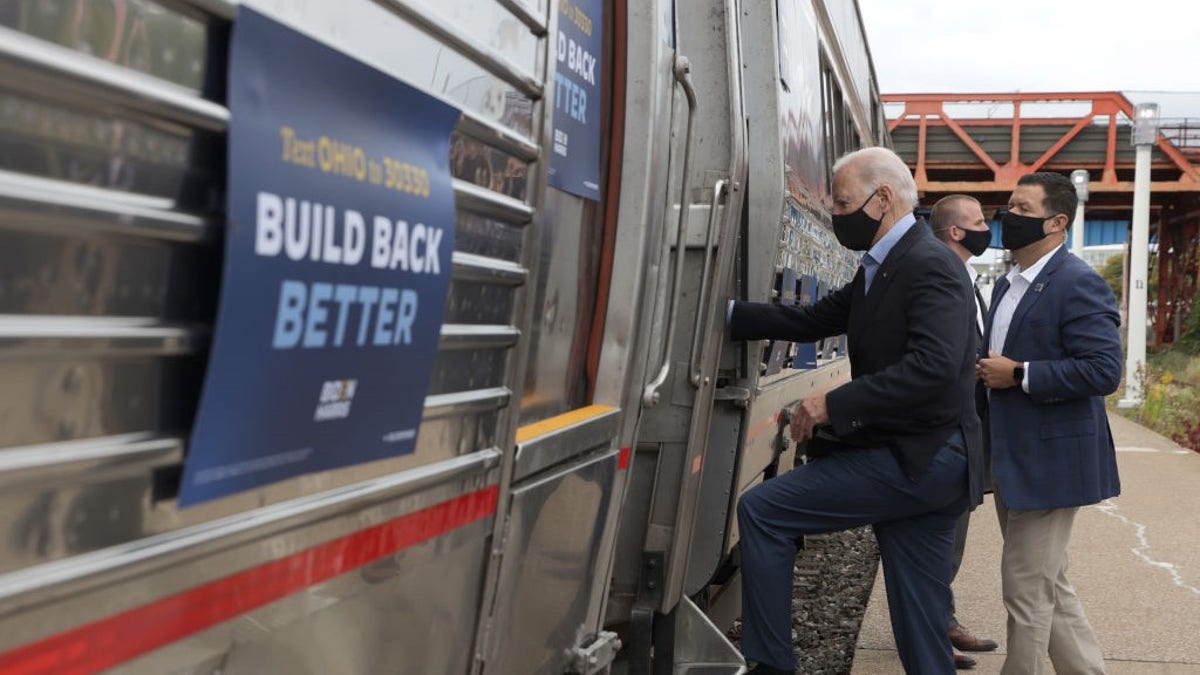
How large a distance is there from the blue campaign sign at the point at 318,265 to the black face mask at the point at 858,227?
258 centimetres

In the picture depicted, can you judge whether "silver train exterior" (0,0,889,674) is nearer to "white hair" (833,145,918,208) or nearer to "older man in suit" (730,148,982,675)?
"older man in suit" (730,148,982,675)

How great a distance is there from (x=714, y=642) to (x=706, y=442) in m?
0.64

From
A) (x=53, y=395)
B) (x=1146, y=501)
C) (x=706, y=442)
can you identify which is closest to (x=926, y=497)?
(x=706, y=442)

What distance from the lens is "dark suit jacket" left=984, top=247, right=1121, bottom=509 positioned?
15.0 ft

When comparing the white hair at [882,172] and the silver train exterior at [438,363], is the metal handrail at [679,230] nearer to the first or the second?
the silver train exterior at [438,363]

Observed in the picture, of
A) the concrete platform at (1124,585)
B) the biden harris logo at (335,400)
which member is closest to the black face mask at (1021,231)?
the concrete platform at (1124,585)

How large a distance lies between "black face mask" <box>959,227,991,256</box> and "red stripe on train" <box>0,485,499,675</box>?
4315mm

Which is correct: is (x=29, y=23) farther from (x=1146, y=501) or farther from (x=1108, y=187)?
(x=1108, y=187)

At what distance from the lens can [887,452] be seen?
4.29m

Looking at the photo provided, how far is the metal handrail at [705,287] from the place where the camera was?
13.5 feet

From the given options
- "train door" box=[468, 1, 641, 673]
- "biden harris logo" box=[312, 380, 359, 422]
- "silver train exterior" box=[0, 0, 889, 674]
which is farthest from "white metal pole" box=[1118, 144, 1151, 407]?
"biden harris logo" box=[312, 380, 359, 422]

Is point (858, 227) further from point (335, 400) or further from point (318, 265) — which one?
point (318, 265)

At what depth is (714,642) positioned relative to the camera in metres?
4.37

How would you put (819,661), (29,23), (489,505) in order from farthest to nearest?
1. (819,661)
2. (489,505)
3. (29,23)
